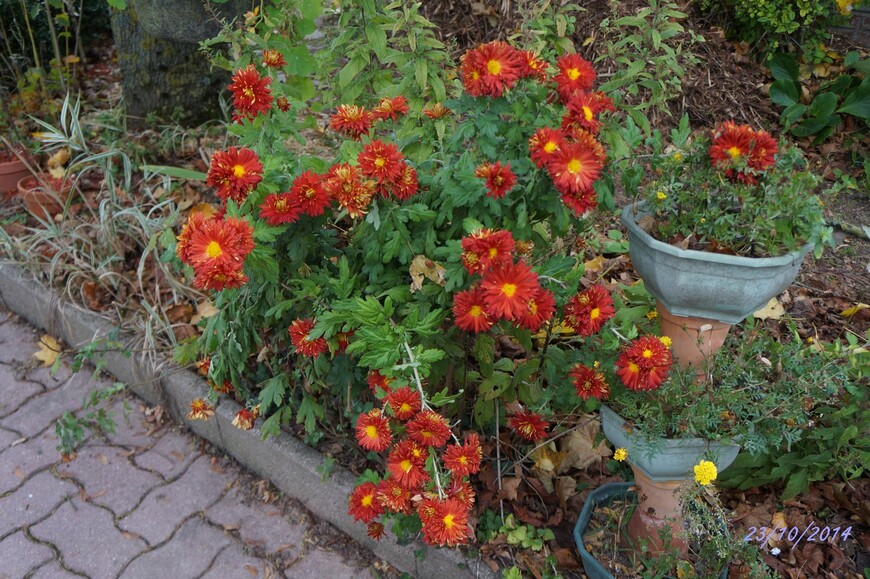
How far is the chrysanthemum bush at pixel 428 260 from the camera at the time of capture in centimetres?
161

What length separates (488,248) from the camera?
1.55 m

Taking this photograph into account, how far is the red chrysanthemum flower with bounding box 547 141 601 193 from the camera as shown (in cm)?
152

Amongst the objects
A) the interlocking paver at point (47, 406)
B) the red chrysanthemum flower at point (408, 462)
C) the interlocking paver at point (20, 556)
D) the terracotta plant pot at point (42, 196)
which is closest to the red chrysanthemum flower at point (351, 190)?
the red chrysanthemum flower at point (408, 462)

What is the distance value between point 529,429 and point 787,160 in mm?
1006

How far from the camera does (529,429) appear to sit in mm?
2100

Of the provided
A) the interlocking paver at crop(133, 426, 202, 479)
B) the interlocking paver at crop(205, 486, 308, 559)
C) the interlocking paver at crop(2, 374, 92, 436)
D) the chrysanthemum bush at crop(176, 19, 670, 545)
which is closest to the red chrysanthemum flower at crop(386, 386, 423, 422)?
Answer: the chrysanthemum bush at crop(176, 19, 670, 545)

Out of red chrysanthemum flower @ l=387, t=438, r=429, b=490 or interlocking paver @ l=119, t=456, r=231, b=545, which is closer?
red chrysanthemum flower @ l=387, t=438, r=429, b=490

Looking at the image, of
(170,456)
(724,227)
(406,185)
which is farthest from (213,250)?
(170,456)

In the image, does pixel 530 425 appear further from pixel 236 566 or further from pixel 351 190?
pixel 236 566

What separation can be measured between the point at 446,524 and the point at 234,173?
3.23ft

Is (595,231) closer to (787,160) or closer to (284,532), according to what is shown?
(787,160)

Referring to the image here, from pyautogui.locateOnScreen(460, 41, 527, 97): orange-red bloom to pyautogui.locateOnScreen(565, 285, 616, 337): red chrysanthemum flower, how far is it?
1.86 feet

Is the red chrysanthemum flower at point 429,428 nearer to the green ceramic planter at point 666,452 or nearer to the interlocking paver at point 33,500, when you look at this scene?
the green ceramic planter at point 666,452

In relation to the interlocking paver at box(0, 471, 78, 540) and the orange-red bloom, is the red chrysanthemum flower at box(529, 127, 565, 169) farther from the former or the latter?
the interlocking paver at box(0, 471, 78, 540)
